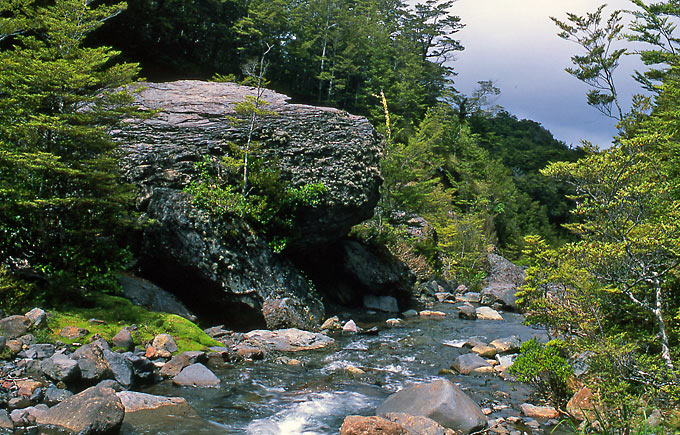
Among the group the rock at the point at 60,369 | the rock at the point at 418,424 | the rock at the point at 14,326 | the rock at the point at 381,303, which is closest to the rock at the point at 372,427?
the rock at the point at 418,424

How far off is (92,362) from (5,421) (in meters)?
1.41

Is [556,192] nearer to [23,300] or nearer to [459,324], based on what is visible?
[459,324]

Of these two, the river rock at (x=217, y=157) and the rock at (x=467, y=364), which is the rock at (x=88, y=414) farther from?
the rock at (x=467, y=364)

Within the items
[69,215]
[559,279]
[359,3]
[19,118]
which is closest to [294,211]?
[69,215]

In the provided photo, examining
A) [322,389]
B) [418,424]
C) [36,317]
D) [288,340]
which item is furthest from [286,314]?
[418,424]

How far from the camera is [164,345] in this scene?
8.08 meters

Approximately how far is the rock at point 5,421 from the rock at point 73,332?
2.38 metres

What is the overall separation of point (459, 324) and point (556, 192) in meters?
43.8

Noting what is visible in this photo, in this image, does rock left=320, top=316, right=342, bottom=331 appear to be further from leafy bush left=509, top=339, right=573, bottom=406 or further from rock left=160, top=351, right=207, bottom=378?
leafy bush left=509, top=339, right=573, bottom=406

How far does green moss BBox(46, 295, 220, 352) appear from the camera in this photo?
25.5ft

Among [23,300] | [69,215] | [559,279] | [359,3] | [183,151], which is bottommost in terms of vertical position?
[23,300]

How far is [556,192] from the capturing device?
52.3 meters

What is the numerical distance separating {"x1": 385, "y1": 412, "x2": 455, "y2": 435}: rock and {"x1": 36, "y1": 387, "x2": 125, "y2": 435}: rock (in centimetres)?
333

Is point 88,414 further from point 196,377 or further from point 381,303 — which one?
point 381,303
